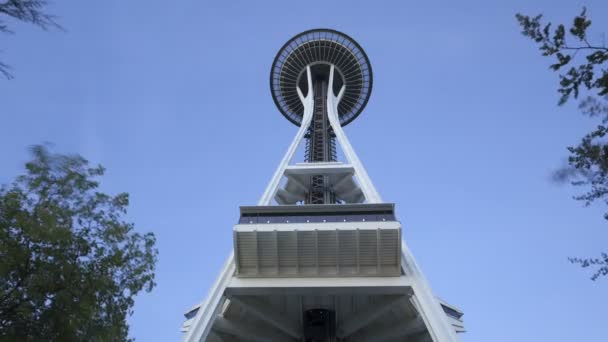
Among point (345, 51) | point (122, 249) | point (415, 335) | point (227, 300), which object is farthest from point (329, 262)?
point (345, 51)

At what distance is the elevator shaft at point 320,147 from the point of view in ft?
135

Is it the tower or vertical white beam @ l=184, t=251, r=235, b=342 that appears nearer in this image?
vertical white beam @ l=184, t=251, r=235, b=342

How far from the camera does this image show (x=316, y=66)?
60.4 m

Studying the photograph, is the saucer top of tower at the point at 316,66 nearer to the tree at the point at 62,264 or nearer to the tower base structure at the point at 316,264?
the tower base structure at the point at 316,264

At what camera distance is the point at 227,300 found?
26719 millimetres

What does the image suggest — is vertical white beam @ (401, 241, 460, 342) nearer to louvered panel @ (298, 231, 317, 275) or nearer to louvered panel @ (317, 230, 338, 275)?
louvered panel @ (317, 230, 338, 275)

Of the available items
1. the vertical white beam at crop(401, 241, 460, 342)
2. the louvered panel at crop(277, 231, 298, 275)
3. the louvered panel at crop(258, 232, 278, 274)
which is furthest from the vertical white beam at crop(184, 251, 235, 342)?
the vertical white beam at crop(401, 241, 460, 342)

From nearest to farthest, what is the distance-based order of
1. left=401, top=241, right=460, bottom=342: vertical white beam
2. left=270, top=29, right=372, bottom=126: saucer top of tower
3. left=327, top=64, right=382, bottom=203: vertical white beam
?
left=401, top=241, right=460, bottom=342: vertical white beam < left=327, top=64, right=382, bottom=203: vertical white beam < left=270, top=29, right=372, bottom=126: saucer top of tower

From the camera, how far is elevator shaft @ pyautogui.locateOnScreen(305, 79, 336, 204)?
41188 millimetres

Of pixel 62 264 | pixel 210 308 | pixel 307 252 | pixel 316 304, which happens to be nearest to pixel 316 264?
pixel 307 252

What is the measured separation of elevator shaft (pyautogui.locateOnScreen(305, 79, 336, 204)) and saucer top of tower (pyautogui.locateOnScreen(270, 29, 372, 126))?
149 inches

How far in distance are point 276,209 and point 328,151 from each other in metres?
21.4

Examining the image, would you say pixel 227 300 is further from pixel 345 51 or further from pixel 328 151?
pixel 345 51

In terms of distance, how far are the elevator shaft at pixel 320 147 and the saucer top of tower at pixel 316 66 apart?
12.4 feet
